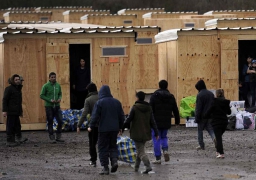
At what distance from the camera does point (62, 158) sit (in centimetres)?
1881

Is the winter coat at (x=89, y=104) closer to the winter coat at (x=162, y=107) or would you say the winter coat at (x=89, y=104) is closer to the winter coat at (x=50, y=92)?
the winter coat at (x=162, y=107)

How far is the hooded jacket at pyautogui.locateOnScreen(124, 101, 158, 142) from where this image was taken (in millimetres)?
16328

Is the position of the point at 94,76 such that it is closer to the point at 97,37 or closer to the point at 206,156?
the point at 97,37

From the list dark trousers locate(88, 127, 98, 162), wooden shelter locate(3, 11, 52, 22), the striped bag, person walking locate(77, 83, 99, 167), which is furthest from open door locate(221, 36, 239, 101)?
wooden shelter locate(3, 11, 52, 22)

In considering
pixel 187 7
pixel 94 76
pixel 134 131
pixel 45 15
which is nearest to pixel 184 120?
pixel 94 76

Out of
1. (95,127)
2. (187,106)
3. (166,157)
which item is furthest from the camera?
(187,106)

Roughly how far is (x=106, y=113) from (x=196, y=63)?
10.2 meters

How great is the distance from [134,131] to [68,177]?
152 cm

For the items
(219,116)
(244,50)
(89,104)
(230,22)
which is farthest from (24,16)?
(89,104)

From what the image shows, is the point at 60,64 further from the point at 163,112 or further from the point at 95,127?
the point at 95,127

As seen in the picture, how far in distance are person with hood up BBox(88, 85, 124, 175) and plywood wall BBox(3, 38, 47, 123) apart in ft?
30.2

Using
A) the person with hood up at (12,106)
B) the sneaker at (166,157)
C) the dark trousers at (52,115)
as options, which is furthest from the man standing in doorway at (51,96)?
the sneaker at (166,157)

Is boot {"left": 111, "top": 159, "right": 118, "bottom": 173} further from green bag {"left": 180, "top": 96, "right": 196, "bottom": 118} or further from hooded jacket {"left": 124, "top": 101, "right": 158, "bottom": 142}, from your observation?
green bag {"left": 180, "top": 96, "right": 196, "bottom": 118}

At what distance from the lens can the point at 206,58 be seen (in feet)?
85.8
